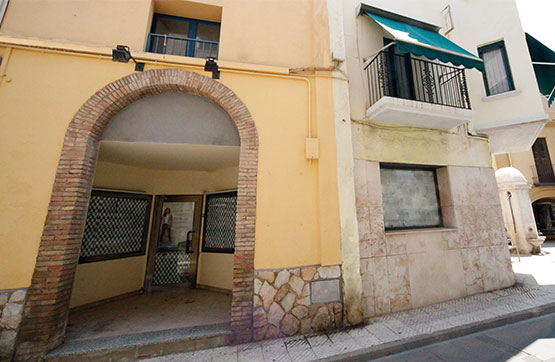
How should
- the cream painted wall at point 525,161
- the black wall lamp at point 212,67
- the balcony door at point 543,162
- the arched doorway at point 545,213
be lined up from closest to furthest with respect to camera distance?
the black wall lamp at point 212,67
the cream painted wall at point 525,161
the balcony door at point 543,162
the arched doorway at point 545,213

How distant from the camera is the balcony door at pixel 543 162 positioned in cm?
1378

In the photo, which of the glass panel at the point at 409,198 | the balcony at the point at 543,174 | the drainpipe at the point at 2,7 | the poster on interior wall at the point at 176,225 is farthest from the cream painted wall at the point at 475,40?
the balcony at the point at 543,174

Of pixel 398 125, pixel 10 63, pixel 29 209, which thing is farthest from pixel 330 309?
pixel 10 63

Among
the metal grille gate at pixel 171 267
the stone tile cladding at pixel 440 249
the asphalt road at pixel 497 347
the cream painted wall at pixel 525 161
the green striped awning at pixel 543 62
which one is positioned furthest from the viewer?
the cream painted wall at pixel 525 161

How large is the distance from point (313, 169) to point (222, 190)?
3119 mm

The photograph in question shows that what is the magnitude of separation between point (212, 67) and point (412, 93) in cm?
538

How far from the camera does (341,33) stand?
191 inches

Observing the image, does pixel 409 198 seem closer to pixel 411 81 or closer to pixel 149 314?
pixel 411 81

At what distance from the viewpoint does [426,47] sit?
4.70 metres

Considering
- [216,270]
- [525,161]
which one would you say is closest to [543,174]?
[525,161]

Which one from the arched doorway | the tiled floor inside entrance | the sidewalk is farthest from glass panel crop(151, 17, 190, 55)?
the arched doorway

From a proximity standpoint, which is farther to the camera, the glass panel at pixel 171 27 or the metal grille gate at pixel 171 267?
the metal grille gate at pixel 171 267

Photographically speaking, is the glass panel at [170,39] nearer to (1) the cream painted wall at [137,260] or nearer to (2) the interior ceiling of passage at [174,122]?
(2) the interior ceiling of passage at [174,122]

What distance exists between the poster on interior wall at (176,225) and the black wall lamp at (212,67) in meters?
3.95
